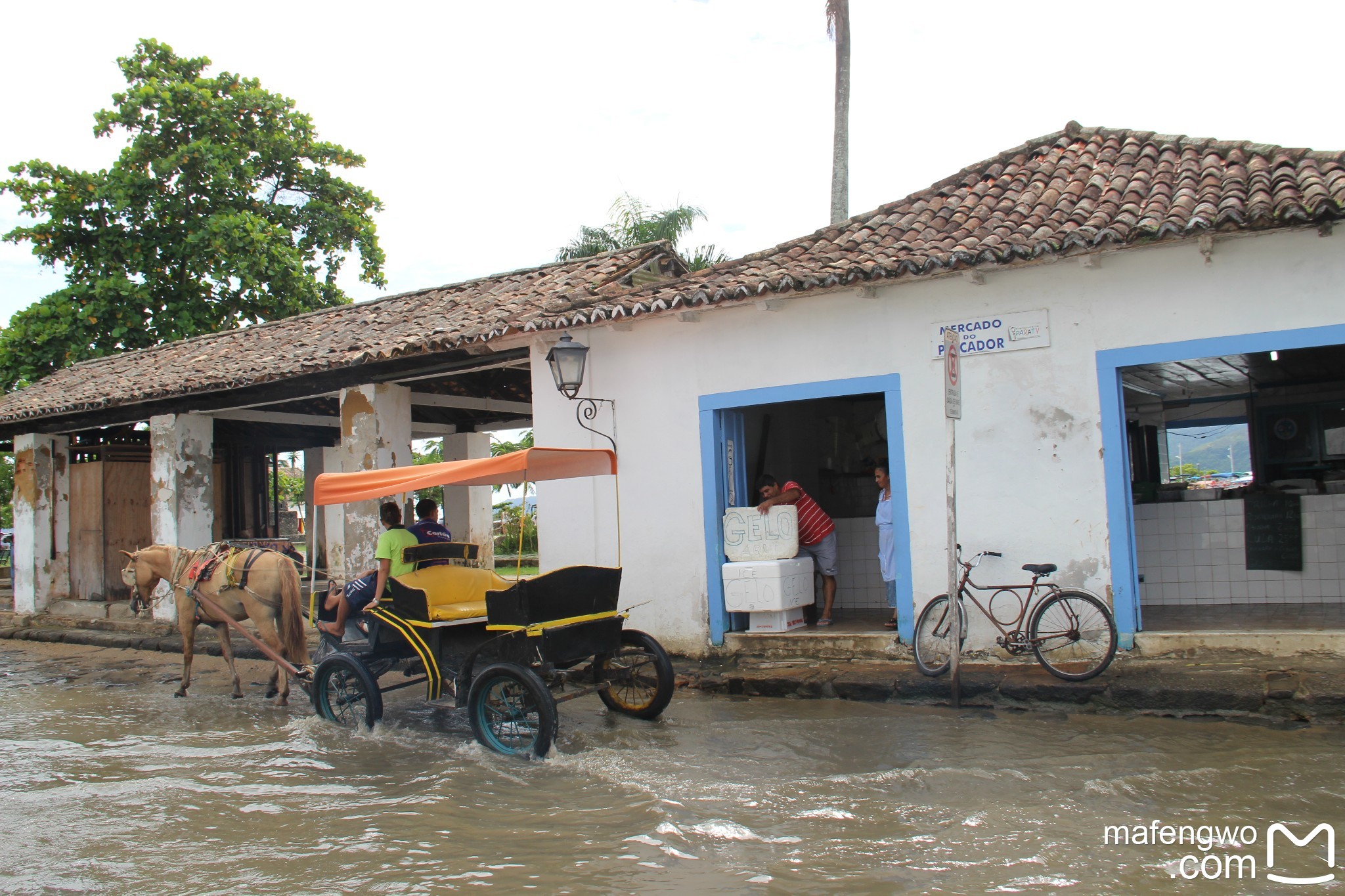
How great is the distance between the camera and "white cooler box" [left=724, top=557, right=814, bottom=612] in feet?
29.0

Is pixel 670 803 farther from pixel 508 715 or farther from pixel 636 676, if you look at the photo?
pixel 636 676

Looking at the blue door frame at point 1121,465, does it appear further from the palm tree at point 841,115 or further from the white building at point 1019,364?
the palm tree at point 841,115

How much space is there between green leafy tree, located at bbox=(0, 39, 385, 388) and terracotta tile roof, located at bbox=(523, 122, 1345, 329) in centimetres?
1389

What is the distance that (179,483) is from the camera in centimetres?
1338

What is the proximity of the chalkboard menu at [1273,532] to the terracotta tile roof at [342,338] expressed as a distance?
652 centimetres

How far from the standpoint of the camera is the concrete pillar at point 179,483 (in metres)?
13.4

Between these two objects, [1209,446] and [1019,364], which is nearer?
[1019,364]

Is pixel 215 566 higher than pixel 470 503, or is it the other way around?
pixel 470 503

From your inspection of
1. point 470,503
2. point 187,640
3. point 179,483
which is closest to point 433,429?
point 470,503

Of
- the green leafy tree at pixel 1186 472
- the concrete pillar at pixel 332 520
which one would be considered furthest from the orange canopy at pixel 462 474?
the concrete pillar at pixel 332 520

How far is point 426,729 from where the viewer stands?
289 inches

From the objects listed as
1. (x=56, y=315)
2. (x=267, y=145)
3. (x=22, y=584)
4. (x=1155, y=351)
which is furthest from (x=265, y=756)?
(x=267, y=145)

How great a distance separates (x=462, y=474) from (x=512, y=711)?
62.8 inches

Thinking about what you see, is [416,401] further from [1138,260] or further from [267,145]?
[267,145]
